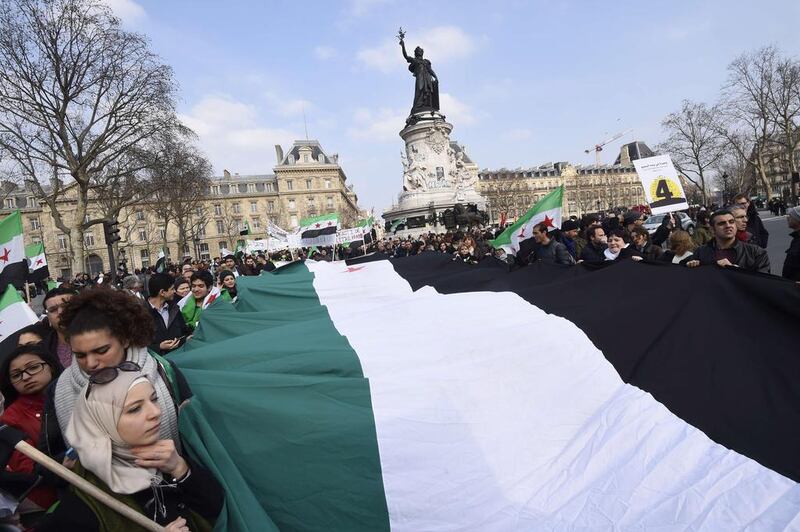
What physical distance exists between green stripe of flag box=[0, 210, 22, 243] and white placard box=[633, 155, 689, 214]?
933 centimetres

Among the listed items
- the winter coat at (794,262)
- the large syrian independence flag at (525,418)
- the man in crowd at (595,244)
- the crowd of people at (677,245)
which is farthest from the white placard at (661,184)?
the large syrian independence flag at (525,418)

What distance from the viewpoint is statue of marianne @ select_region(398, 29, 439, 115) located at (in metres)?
32.2

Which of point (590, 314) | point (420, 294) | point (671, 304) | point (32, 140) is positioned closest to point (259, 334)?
point (420, 294)

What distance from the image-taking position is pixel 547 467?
2115 mm

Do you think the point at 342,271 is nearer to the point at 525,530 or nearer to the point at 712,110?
the point at 525,530

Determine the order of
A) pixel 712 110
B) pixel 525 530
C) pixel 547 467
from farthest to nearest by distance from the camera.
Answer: pixel 712 110 → pixel 547 467 → pixel 525 530

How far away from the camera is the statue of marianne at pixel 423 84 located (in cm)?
3222

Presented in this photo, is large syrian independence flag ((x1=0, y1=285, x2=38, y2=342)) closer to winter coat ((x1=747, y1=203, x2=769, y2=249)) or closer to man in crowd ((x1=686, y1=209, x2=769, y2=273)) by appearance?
man in crowd ((x1=686, y1=209, x2=769, y2=273))

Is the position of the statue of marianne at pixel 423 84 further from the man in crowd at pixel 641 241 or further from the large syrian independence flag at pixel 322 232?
the man in crowd at pixel 641 241

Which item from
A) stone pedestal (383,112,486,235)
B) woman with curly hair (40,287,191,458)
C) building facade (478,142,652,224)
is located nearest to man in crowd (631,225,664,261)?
woman with curly hair (40,287,191,458)

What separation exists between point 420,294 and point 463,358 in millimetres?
1938

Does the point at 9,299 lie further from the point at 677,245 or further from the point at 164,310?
the point at 677,245

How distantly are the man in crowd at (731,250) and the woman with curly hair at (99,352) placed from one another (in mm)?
4033

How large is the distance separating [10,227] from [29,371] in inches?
166
